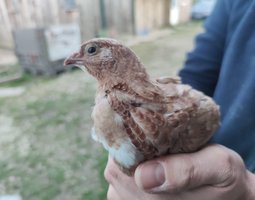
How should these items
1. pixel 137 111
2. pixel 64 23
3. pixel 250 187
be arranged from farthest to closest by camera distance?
pixel 64 23, pixel 250 187, pixel 137 111

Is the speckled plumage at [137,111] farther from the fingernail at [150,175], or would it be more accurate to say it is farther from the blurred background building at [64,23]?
the blurred background building at [64,23]

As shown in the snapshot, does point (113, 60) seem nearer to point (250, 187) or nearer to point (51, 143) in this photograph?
point (250, 187)

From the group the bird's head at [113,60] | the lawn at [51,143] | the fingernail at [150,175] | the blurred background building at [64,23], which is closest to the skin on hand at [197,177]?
the fingernail at [150,175]

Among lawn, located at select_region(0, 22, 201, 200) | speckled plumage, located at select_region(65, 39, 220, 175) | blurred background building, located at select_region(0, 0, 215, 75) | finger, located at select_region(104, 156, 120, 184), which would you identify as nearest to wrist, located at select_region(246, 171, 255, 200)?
speckled plumage, located at select_region(65, 39, 220, 175)

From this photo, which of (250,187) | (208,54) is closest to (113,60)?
(250,187)

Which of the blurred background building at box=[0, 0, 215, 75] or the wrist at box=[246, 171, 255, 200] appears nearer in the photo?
the wrist at box=[246, 171, 255, 200]

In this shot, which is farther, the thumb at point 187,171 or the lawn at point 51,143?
the lawn at point 51,143

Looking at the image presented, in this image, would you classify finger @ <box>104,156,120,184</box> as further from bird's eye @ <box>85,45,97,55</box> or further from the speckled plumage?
bird's eye @ <box>85,45,97,55</box>

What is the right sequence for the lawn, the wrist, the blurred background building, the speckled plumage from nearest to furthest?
1. the speckled plumage
2. the wrist
3. the lawn
4. the blurred background building
